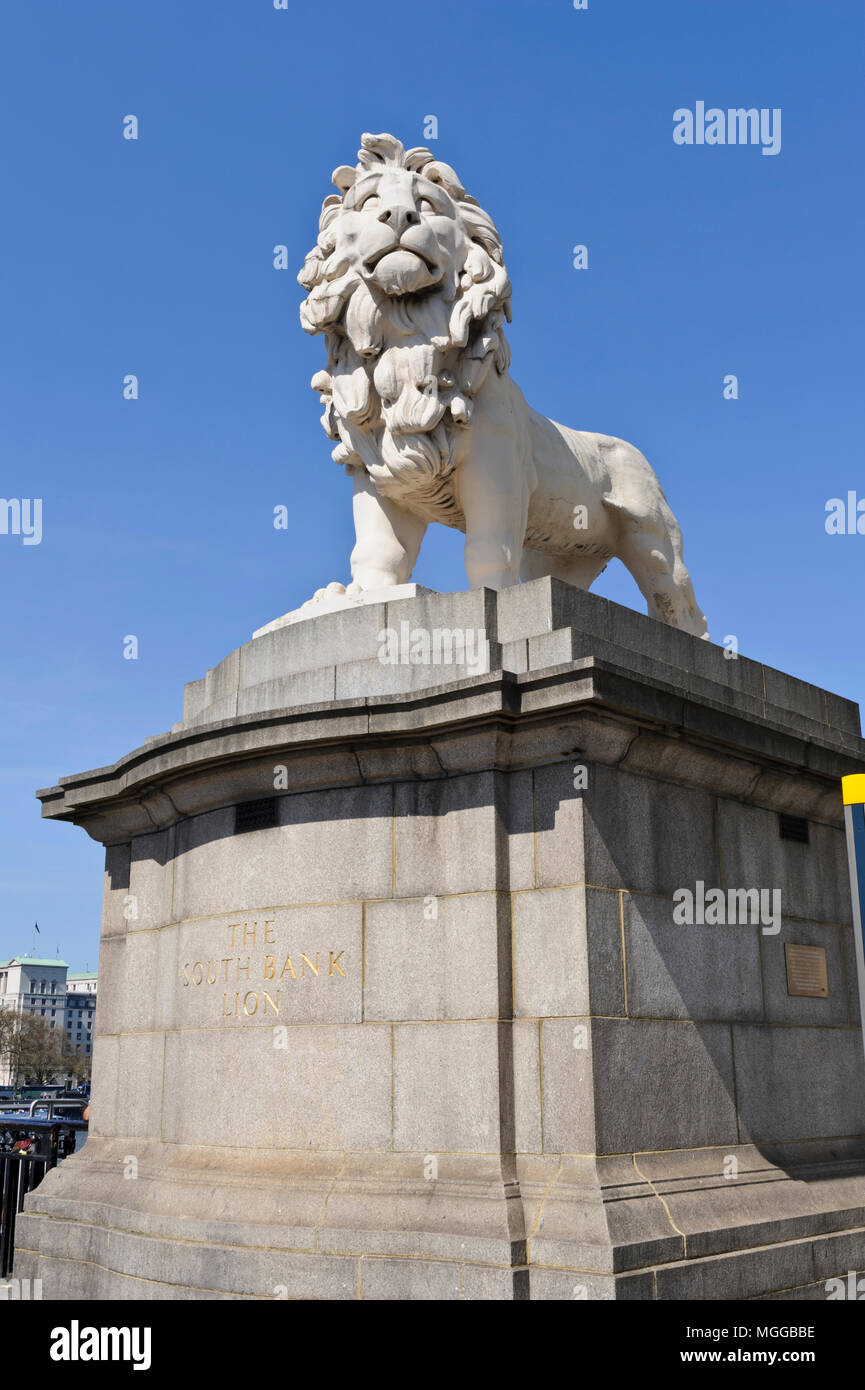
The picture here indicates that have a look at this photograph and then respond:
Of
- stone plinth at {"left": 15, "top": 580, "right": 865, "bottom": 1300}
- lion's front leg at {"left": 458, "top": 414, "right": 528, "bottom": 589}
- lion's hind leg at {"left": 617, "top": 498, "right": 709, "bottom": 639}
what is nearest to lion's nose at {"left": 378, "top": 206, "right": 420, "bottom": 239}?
lion's front leg at {"left": 458, "top": 414, "right": 528, "bottom": 589}

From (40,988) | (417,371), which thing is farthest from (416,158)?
(40,988)

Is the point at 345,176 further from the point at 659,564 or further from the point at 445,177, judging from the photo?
the point at 659,564

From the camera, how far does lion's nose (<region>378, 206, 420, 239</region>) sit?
388 inches

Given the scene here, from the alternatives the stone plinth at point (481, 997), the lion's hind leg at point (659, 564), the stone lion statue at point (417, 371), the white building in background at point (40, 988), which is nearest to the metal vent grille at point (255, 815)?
the stone plinth at point (481, 997)

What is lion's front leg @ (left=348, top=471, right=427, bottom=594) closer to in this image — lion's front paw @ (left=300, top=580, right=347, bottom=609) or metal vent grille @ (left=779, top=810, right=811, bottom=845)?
lion's front paw @ (left=300, top=580, right=347, bottom=609)

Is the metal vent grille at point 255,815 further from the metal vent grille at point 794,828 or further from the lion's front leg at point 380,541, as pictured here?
the metal vent grille at point 794,828

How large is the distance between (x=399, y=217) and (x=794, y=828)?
5760mm

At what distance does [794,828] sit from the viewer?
33.6 feet

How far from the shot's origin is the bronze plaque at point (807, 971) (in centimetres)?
973

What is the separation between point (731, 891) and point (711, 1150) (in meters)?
1.85

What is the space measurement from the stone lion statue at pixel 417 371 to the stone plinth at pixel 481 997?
1.27 m

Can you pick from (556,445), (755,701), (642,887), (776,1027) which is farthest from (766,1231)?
(556,445)

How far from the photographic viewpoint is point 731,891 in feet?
30.5

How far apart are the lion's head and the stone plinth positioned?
167 cm
